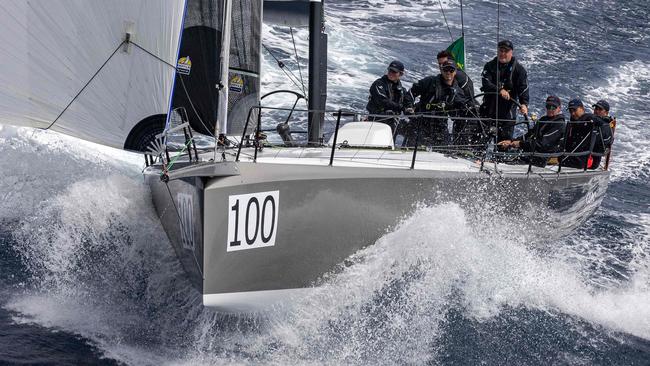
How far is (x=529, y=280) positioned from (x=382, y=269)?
158cm

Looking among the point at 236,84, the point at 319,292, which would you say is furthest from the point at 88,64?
the point at 319,292

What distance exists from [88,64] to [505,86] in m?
4.19

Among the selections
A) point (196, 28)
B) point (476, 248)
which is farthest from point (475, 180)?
point (196, 28)

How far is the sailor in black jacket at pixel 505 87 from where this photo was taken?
346 inches

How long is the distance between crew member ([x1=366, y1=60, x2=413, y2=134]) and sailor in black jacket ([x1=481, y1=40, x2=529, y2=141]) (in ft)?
2.96

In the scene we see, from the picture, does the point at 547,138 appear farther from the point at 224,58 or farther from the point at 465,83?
the point at 224,58

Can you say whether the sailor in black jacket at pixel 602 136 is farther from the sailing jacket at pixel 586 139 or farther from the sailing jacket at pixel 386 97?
the sailing jacket at pixel 386 97

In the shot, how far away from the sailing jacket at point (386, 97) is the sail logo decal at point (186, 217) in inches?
108

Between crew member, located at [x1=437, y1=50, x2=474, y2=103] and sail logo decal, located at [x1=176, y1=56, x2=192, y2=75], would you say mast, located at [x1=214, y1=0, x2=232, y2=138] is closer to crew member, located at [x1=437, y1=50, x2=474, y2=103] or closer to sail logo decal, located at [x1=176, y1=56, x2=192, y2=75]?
sail logo decal, located at [x1=176, y1=56, x2=192, y2=75]

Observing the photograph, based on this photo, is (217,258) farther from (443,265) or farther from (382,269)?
(443,265)

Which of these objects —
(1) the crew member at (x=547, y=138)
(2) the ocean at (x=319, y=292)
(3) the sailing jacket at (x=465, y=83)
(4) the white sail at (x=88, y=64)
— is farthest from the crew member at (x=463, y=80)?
(4) the white sail at (x=88, y=64)

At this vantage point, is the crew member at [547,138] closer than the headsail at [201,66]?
No

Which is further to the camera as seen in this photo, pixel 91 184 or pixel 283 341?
pixel 91 184

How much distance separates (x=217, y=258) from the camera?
5758 millimetres
